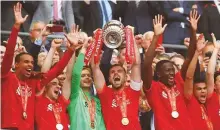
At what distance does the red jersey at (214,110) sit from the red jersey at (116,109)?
1.02 m

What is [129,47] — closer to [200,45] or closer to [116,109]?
[116,109]

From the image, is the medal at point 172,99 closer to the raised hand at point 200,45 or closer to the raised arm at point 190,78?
the raised arm at point 190,78

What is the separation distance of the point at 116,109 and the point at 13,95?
4.05 ft

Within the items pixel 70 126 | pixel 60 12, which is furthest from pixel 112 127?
pixel 60 12

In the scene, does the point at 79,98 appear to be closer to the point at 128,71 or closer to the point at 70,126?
the point at 70,126

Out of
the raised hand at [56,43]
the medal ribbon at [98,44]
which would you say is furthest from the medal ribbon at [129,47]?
the raised hand at [56,43]

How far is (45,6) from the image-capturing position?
1218 centimetres

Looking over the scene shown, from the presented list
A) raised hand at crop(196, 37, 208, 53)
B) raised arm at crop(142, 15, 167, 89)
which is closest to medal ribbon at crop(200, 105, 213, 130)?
raised hand at crop(196, 37, 208, 53)

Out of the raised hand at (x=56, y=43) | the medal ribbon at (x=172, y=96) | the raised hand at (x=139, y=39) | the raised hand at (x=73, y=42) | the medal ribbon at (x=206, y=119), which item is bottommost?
the medal ribbon at (x=206, y=119)

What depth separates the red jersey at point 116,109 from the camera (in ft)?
33.3

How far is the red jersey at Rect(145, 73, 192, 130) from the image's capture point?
1031 centimetres

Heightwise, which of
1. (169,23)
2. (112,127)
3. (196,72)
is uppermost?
(169,23)

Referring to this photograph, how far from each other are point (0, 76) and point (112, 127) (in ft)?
4.81

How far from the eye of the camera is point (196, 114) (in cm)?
1064
